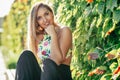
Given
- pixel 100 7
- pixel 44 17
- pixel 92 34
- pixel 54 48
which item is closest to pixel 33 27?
pixel 44 17

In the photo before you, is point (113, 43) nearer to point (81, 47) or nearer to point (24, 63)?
point (81, 47)

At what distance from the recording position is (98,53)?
335cm

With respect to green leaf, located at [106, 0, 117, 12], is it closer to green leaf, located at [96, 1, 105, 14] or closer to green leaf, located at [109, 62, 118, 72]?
green leaf, located at [96, 1, 105, 14]

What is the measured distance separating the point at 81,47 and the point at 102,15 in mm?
667

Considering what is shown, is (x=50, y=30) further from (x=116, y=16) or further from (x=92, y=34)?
(x=116, y=16)

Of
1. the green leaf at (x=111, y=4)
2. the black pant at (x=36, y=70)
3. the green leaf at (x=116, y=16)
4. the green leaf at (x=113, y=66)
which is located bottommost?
the black pant at (x=36, y=70)

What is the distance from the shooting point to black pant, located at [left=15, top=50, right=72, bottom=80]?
3676 mm

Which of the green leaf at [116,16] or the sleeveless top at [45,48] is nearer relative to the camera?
the green leaf at [116,16]

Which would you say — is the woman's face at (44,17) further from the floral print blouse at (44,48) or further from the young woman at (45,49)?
the floral print blouse at (44,48)

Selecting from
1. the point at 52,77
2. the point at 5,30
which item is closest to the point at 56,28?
the point at 52,77

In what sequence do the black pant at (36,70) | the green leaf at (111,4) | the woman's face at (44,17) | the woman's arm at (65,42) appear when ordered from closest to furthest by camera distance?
the green leaf at (111,4)
the black pant at (36,70)
the woman's arm at (65,42)
the woman's face at (44,17)

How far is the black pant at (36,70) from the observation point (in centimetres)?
368

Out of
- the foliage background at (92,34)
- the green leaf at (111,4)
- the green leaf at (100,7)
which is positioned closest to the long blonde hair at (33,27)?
the foliage background at (92,34)

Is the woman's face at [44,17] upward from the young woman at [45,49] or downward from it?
upward
